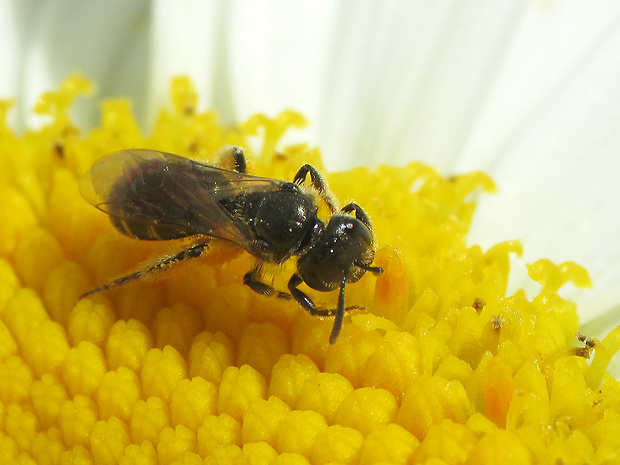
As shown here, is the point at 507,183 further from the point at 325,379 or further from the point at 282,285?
the point at 325,379

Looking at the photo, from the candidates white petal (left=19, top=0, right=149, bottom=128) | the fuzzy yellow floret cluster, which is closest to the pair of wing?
the fuzzy yellow floret cluster

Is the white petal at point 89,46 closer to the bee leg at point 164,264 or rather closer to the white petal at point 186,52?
the white petal at point 186,52

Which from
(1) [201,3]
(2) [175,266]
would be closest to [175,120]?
(1) [201,3]

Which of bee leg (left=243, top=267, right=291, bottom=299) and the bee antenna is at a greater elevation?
the bee antenna

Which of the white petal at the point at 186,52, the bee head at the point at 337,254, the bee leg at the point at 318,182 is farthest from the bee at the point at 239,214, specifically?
the white petal at the point at 186,52

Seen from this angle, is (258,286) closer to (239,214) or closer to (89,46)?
(239,214)

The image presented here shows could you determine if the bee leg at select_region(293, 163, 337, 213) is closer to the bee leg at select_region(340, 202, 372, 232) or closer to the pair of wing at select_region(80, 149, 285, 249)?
the bee leg at select_region(340, 202, 372, 232)

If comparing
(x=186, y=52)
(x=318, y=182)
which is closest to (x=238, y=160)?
(x=318, y=182)
